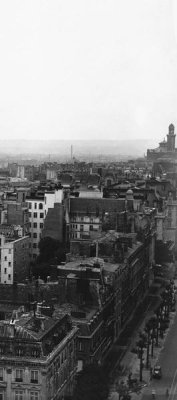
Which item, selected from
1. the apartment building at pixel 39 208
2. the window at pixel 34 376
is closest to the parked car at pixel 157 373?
the window at pixel 34 376

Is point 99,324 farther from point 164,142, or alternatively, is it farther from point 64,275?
point 164,142

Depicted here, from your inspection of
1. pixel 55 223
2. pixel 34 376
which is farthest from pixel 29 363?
pixel 55 223

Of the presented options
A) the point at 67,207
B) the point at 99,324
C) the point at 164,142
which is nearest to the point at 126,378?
the point at 99,324

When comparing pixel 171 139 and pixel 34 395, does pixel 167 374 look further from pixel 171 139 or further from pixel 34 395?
pixel 171 139

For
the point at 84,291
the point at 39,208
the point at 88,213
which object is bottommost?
the point at 84,291

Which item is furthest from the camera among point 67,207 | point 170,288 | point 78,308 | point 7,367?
point 67,207

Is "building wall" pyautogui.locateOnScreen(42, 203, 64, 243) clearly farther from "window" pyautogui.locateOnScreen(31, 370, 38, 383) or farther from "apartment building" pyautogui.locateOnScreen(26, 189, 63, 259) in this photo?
"window" pyautogui.locateOnScreen(31, 370, 38, 383)
